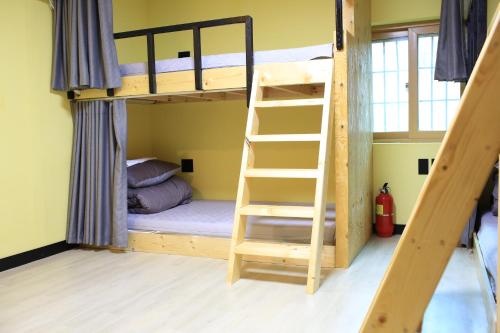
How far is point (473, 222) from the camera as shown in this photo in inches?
129

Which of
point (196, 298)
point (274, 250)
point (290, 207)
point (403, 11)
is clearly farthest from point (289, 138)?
point (403, 11)

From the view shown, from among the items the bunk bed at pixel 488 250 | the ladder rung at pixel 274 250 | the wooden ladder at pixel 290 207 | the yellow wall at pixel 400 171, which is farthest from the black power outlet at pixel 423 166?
the ladder rung at pixel 274 250

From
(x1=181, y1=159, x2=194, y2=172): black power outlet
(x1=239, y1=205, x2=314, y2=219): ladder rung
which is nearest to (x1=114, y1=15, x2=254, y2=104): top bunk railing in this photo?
(x1=239, y1=205, x2=314, y2=219): ladder rung

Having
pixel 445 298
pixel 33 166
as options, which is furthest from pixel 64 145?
pixel 445 298

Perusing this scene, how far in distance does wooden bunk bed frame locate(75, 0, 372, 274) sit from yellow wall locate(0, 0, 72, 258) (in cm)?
30

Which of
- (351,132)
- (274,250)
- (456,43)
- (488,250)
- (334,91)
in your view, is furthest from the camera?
(456,43)

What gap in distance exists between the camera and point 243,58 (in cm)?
309

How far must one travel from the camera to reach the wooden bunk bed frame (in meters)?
2.94

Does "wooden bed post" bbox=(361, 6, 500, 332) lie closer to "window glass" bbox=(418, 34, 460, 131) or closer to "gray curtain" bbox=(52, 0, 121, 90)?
"gray curtain" bbox=(52, 0, 121, 90)

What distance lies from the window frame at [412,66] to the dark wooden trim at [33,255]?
282 cm

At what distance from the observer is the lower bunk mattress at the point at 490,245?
196 cm

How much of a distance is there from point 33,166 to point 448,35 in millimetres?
3181

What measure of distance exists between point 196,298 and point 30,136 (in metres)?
1.81

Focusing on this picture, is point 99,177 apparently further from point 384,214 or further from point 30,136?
point 384,214
